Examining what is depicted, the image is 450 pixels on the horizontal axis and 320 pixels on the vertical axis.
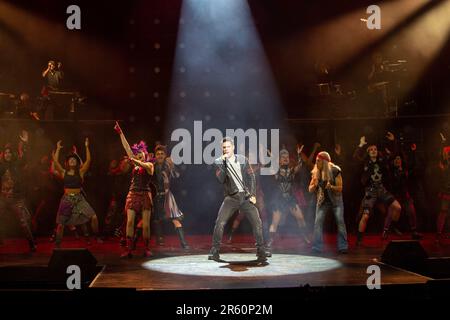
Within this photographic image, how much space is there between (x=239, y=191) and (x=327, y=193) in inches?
79.0

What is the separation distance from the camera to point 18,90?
1443cm

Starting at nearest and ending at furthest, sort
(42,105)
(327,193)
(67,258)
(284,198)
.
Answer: (67,258)
(327,193)
(284,198)
(42,105)

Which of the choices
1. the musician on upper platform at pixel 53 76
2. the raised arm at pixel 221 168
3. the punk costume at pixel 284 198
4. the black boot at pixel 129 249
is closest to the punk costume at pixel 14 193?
the black boot at pixel 129 249

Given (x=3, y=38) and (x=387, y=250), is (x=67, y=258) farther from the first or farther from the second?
(x=3, y=38)

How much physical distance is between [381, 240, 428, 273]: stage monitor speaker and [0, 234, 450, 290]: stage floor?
23cm

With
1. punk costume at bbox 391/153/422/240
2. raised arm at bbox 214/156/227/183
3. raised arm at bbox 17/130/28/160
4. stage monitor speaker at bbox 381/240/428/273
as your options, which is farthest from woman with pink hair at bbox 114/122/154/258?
punk costume at bbox 391/153/422/240

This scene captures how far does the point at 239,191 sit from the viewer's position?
808 centimetres

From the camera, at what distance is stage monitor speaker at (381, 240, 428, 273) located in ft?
24.6

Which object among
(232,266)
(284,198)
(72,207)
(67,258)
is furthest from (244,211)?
(72,207)

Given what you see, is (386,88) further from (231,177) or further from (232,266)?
(232,266)

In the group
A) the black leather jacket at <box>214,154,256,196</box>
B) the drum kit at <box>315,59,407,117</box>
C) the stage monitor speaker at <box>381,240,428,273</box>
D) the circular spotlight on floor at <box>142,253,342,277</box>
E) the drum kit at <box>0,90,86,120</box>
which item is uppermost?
the drum kit at <box>315,59,407,117</box>

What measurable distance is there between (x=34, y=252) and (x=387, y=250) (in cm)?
622

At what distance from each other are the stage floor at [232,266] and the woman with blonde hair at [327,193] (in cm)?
28

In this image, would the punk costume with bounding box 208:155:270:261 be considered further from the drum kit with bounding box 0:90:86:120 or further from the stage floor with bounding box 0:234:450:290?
the drum kit with bounding box 0:90:86:120
